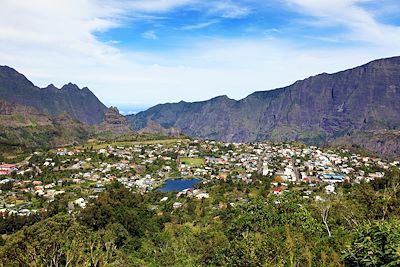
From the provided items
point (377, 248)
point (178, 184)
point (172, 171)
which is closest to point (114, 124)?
point (172, 171)

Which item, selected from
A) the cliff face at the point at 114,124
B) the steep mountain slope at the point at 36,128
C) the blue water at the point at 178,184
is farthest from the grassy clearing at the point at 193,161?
the cliff face at the point at 114,124

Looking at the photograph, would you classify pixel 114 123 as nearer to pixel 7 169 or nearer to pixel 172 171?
pixel 172 171


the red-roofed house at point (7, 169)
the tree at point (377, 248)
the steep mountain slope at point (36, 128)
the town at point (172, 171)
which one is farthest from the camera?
the steep mountain slope at point (36, 128)

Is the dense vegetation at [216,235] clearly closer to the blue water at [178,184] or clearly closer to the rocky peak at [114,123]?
the blue water at [178,184]

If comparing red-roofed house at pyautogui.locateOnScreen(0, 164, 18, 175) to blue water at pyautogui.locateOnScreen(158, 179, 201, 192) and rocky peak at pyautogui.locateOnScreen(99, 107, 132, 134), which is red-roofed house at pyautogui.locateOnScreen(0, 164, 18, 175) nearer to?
blue water at pyautogui.locateOnScreen(158, 179, 201, 192)

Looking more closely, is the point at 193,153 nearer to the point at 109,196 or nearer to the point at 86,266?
the point at 109,196
